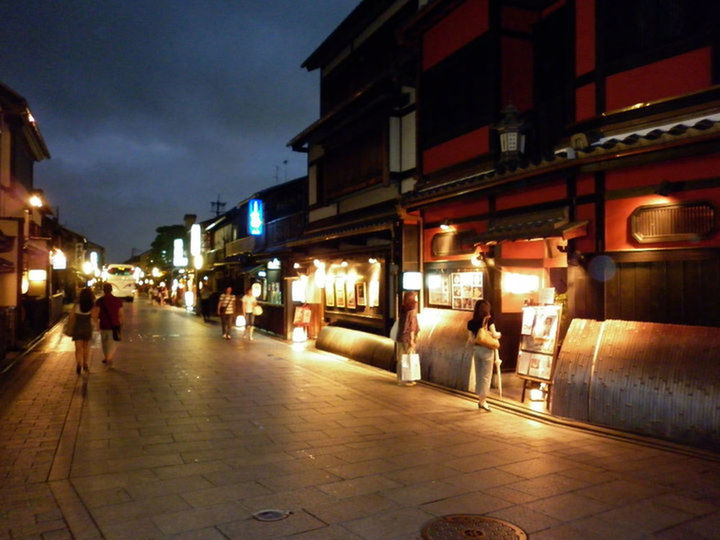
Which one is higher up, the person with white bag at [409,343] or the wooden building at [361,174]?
the wooden building at [361,174]

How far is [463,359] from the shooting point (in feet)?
39.1

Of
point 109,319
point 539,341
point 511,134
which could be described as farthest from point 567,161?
point 109,319

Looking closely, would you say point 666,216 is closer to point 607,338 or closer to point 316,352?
point 607,338

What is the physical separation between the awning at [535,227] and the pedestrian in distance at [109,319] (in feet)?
30.7

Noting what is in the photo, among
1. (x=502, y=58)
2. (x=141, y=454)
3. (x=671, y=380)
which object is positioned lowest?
(x=141, y=454)

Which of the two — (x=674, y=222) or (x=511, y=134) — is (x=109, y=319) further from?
(x=674, y=222)

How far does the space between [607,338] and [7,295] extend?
63.3 feet

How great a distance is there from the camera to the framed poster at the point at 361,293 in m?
17.8

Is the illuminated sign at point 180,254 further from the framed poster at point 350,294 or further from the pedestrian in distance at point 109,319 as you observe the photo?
the pedestrian in distance at point 109,319

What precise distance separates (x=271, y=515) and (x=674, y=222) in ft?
23.1

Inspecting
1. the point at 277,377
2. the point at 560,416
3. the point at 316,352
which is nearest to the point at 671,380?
the point at 560,416

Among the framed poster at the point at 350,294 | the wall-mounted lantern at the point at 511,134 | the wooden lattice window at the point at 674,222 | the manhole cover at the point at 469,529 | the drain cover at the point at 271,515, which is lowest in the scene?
the manhole cover at the point at 469,529

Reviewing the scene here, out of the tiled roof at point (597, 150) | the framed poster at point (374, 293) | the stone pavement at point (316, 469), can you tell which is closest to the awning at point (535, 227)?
the tiled roof at point (597, 150)

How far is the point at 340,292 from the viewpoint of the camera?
19531 millimetres
